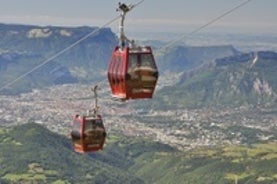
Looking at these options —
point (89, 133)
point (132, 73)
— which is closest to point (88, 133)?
point (89, 133)

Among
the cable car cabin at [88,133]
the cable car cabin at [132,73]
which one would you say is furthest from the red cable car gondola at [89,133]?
the cable car cabin at [132,73]

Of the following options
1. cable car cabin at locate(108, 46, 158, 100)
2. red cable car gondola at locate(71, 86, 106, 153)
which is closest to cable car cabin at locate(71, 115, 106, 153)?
red cable car gondola at locate(71, 86, 106, 153)

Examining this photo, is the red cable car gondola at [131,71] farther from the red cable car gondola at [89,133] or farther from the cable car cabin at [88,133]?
the cable car cabin at [88,133]

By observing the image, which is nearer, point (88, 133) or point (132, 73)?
point (132, 73)

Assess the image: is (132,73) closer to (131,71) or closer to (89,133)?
(131,71)

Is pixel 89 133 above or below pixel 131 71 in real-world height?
below

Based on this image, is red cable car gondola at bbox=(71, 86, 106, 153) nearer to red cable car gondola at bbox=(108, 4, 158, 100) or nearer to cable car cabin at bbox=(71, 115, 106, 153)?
cable car cabin at bbox=(71, 115, 106, 153)
